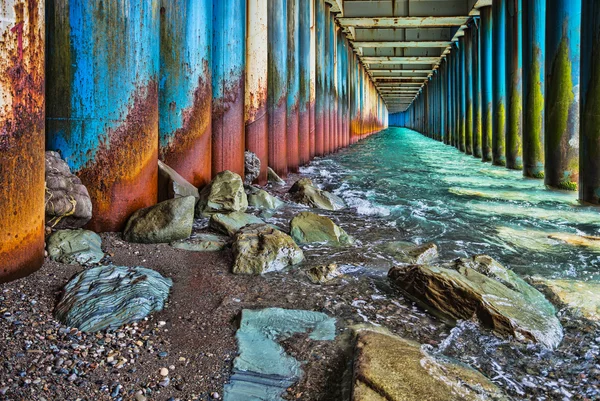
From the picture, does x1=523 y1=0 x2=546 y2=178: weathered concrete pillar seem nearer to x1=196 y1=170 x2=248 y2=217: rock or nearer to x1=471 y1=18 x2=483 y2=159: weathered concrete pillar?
x1=196 y1=170 x2=248 y2=217: rock

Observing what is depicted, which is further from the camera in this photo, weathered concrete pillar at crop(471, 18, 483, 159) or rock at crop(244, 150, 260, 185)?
weathered concrete pillar at crop(471, 18, 483, 159)

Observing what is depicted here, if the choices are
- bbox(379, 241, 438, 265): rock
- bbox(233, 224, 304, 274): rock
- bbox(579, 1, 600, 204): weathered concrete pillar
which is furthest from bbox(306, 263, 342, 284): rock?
bbox(579, 1, 600, 204): weathered concrete pillar

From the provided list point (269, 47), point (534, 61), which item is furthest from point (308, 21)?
point (534, 61)

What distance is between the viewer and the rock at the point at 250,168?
23.2ft

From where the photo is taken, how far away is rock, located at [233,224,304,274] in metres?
3.34

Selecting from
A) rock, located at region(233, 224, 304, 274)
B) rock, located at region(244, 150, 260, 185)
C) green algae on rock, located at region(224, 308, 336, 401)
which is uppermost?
rock, located at region(244, 150, 260, 185)

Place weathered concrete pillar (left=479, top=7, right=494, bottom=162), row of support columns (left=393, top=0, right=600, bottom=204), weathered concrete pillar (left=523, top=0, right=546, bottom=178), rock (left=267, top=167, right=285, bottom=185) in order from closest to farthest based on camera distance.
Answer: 1. row of support columns (left=393, top=0, right=600, bottom=204)
2. rock (left=267, top=167, right=285, bottom=185)
3. weathered concrete pillar (left=523, top=0, right=546, bottom=178)
4. weathered concrete pillar (left=479, top=7, right=494, bottom=162)

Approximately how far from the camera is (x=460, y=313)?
8.54 feet

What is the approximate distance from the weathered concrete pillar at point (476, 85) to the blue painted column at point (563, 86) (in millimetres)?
9250

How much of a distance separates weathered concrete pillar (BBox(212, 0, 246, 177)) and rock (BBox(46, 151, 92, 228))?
2462 millimetres

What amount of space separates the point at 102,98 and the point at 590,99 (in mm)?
5217

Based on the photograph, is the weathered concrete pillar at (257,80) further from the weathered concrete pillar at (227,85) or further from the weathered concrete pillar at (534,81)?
the weathered concrete pillar at (534,81)

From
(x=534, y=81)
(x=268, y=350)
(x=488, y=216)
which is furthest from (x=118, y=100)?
(x=534, y=81)

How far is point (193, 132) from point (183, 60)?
71 centimetres
